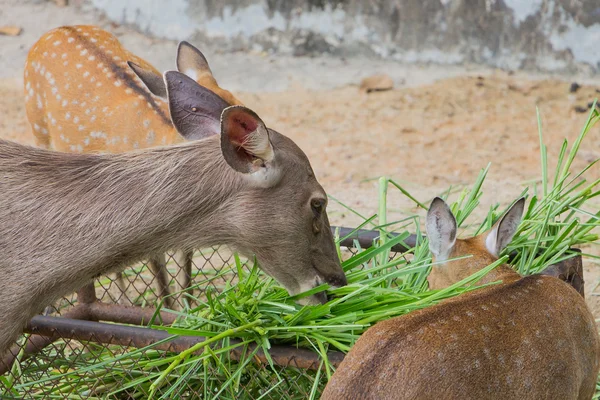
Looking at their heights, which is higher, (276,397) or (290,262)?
(290,262)

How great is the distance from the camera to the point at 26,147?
10.5 ft

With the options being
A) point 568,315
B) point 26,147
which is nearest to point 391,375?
point 568,315

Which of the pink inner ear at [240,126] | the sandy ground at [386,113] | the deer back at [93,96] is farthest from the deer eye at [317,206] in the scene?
the sandy ground at [386,113]

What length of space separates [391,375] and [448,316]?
0.31m

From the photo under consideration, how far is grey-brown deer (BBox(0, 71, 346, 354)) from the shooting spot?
9.81 ft

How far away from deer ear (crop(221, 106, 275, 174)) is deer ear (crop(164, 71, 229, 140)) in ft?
1.04

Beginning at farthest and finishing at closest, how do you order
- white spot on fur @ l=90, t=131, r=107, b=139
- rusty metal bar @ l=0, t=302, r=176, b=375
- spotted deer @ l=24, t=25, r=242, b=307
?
white spot on fur @ l=90, t=131, r=107, b=139 < spotted deer @ l=24, t=25, r=242, b=307 < rusty metal bar @ l=0, t=302, r=176, b=375

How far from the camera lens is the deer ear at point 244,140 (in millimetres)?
2953

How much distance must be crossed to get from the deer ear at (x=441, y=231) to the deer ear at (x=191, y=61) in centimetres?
181

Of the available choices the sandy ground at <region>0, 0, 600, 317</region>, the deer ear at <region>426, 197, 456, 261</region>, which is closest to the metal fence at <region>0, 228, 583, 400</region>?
the deer ear at <region>426, 197, 456, 261</region>

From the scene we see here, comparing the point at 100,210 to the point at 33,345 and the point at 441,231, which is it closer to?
the point at 33,345

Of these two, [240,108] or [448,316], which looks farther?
[240,108]

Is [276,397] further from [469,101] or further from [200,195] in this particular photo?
[469,101]

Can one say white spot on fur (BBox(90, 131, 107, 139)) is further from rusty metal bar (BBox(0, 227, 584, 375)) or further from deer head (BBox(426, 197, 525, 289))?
deer head (BBox(426, 197, 525, 289))
